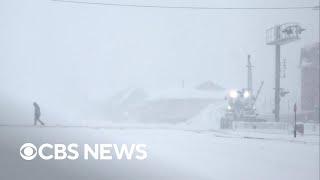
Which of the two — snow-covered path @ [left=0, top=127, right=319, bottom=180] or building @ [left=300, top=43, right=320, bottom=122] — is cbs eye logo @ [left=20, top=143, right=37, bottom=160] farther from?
building @ [left=300, top=43, right=320, bottom=122]

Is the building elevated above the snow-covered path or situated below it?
above

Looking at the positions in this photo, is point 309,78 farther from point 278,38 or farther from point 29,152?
point 29,152

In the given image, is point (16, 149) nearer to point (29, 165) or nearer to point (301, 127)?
point (29, 165)

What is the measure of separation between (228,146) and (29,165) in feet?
21.4

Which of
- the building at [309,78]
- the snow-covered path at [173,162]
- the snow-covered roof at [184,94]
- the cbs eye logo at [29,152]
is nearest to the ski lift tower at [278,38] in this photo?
the building at [309,78]

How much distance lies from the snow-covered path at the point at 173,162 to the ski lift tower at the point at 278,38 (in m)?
11.0

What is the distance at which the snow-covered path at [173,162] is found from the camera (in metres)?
10.2

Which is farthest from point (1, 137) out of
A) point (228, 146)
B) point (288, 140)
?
point (288, 140)

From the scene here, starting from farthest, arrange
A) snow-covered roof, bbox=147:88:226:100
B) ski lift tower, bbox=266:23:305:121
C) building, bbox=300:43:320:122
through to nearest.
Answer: building, bbox=300:43:320:122, snow-covered roof, bbox=147:88:226:100, ski lift tower, bbox=266:23:305:121

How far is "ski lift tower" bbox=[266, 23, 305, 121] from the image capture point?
26.2m

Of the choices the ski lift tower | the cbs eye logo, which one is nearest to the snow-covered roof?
the ski lift tower

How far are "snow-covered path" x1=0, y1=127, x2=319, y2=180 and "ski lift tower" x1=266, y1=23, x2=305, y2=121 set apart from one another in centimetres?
1102

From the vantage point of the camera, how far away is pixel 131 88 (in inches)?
1373

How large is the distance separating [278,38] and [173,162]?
18.1 metres
